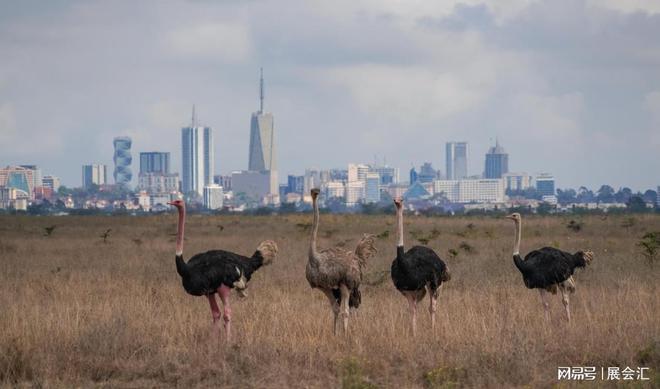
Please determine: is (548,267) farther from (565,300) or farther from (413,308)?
(413,308)

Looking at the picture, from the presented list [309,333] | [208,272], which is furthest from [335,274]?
[208,272]

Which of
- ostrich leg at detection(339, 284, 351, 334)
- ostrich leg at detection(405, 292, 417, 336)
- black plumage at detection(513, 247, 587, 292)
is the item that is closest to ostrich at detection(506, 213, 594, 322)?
black plumage at detection(513, 247, 587, 292)

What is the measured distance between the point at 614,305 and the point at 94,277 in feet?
30.3

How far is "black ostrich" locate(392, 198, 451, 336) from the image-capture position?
13.0 m

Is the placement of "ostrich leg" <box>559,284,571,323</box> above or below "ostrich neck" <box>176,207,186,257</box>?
below

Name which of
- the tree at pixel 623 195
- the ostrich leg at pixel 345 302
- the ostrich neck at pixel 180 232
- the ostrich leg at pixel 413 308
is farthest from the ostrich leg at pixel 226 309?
the tree at pixel 623 195

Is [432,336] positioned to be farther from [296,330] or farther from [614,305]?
[614,305]

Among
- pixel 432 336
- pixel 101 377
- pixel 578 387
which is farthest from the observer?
pixel 432 336

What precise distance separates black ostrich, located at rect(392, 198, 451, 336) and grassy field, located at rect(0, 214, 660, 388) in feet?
1.12

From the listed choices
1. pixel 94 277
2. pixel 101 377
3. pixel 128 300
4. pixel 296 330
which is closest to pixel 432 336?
pixel 296 330

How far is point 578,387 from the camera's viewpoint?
31.3 feet

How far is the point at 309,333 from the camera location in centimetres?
1229

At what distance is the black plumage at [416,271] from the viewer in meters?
13.0

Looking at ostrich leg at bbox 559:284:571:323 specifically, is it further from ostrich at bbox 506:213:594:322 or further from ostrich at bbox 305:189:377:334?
ostrich at bbox 305:189:377:334
